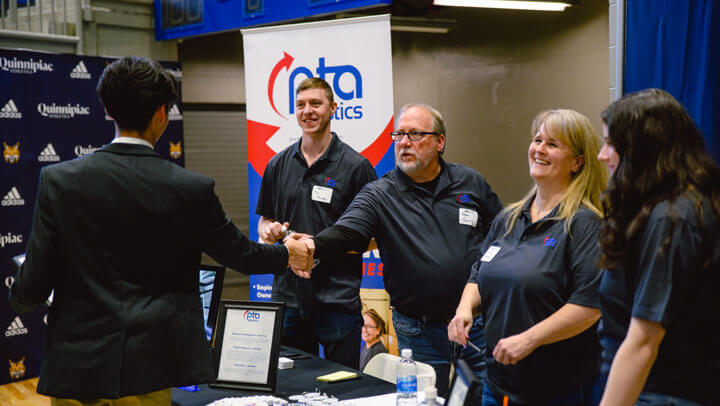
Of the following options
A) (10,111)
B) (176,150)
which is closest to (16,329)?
(10,111)

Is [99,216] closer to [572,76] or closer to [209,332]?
[209,332]

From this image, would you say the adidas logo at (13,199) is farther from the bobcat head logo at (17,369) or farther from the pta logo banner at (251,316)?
the pta logo banner at (251,316)

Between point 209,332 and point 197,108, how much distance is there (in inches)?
195

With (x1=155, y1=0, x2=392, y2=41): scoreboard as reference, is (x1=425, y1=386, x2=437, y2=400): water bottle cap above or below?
below

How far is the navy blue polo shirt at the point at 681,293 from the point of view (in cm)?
134

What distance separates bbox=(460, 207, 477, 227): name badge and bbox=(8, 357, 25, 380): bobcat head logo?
399 centimetres

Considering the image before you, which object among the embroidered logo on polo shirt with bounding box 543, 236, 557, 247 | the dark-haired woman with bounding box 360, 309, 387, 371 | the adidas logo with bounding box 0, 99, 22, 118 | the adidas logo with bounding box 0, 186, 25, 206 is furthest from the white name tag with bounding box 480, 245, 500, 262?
the adidas logo with bounding box 0, 99, 22, 118

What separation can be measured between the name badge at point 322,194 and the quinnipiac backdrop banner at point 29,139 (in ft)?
8.89

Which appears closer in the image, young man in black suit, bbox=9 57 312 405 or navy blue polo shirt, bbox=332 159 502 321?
young man in black suit, bbox=9 57 312 405

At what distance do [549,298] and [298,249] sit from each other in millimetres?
1068

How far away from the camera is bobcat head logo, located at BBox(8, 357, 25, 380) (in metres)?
5.07

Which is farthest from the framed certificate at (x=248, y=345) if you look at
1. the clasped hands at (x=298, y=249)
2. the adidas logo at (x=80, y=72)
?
the adidas logo at (x=80, y=72)

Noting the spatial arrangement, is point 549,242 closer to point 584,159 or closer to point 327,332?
point 584,159

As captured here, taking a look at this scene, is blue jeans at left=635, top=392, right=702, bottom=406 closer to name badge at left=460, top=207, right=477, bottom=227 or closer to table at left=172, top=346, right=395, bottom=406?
table at left=172, top=346, right=395, bottom=406
